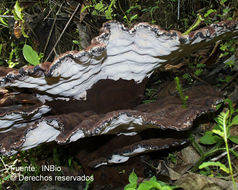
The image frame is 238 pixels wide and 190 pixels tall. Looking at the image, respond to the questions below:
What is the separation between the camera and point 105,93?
212 centimetres

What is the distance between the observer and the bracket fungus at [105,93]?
1.58 m

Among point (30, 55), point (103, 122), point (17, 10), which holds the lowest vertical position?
point (103, 122)

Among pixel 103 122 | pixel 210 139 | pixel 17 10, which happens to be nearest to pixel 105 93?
pixel 103 122

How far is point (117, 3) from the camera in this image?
4156 mm

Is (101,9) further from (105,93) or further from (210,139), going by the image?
(210,139)

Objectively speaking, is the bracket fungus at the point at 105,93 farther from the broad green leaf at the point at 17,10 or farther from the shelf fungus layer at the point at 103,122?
the broad green leaf at the point at 17,10

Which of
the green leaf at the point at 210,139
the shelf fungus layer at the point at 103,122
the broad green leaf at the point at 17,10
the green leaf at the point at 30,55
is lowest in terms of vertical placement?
the green leaf at the point at 210,139

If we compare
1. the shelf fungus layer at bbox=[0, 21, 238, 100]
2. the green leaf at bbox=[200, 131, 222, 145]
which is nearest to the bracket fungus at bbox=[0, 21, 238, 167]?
the shelf fungus layer at bbox=[0, 21, 238, 100]

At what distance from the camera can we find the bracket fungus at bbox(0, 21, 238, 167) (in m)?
1.58

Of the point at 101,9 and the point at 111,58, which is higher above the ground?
the point at 101,9

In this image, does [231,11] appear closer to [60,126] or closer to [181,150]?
[181,150]

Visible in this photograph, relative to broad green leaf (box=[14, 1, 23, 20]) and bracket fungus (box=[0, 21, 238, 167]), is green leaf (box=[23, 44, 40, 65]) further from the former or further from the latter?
broad green leaf (box=[14, 1, 23, 20])

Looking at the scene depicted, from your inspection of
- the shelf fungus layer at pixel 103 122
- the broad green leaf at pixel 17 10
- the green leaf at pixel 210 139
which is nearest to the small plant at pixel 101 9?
the broad green leaf at pixel 17 10

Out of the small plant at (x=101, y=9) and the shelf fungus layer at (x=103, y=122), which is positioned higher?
the small plant at (x=101, y=9)
